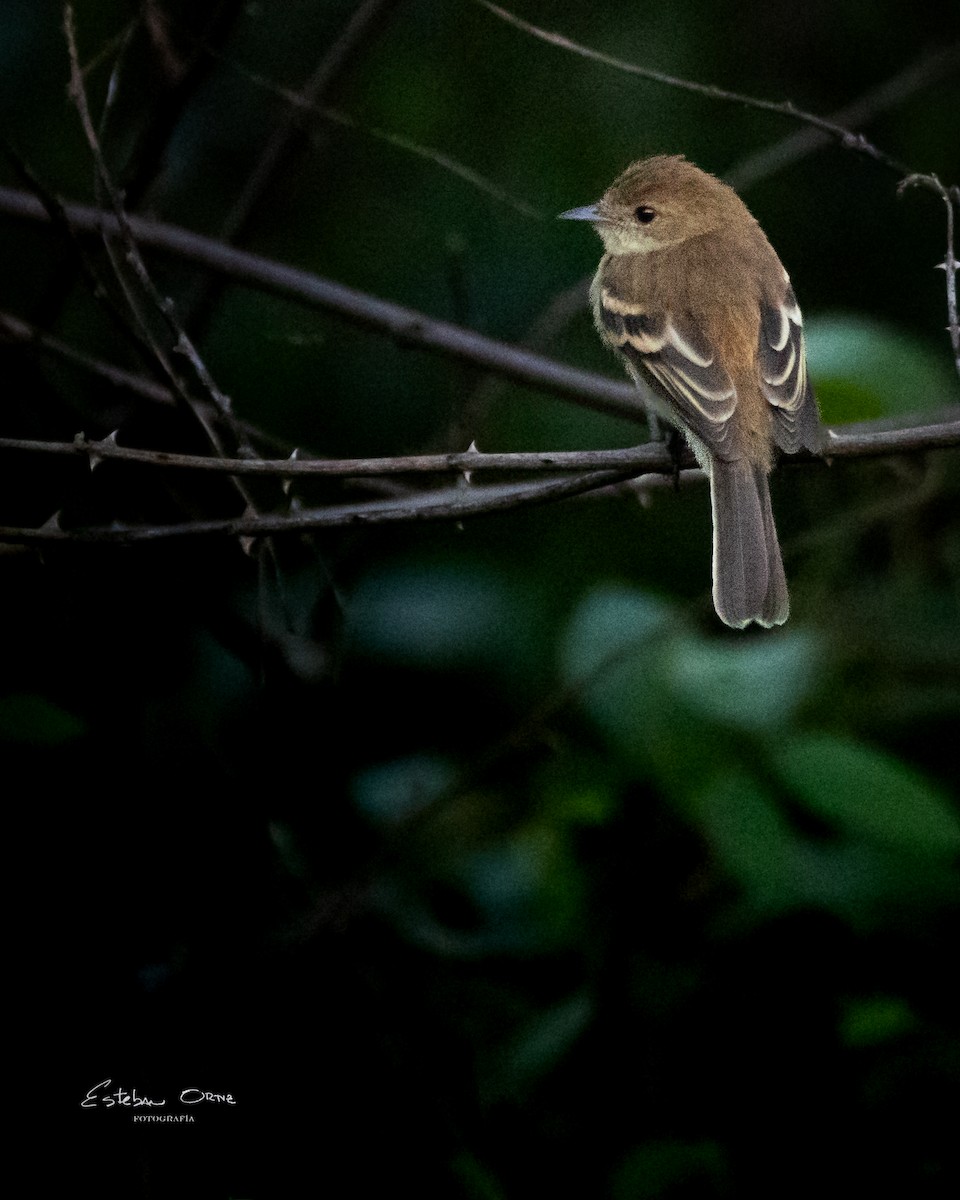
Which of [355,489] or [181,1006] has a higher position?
[355,489]

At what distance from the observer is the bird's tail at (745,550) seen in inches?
149

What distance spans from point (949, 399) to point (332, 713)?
7.78 feet

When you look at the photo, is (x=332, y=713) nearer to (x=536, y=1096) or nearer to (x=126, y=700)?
(x=126, y=700)

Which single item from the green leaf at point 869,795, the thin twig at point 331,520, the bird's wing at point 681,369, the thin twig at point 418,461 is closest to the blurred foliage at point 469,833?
the green leaf at point 869,795

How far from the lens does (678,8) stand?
6.37 meters

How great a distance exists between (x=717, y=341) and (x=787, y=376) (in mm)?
254

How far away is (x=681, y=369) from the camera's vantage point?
4.18m

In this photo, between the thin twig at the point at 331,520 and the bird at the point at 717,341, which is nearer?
the thin twig at the point at 331,520

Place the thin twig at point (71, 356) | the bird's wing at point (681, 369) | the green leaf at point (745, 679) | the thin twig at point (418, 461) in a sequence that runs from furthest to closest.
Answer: the bird's wing at point (681, 369) < the thin twig at point (71, 356) < the green leaf at point (745, 679) < the thin twig at point (418, 461)

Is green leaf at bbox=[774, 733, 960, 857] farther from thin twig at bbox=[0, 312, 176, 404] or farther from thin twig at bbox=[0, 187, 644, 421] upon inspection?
thin twig at bbox=[0, 312, 176, 404]

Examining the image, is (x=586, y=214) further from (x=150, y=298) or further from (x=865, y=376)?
(x=150, y=298)

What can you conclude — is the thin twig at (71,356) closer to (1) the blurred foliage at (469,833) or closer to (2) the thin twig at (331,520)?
(1) the blurred foliage at (469,833)

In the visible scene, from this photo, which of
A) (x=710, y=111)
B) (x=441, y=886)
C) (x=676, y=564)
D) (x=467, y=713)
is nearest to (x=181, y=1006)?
(x=441, y=886)

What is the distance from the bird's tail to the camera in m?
3.79
